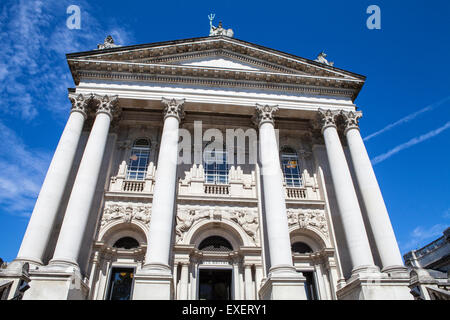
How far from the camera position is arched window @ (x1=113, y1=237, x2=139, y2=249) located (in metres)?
15.3

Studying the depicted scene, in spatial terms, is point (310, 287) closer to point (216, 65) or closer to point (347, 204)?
point (347, 204)

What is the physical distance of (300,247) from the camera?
53.2 ft

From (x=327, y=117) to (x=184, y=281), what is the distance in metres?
11.2

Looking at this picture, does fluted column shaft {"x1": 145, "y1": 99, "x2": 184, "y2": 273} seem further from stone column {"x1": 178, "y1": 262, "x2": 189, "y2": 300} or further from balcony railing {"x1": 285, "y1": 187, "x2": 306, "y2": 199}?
balcony railing {"x1": 285, "y1": 187, "x2": 306, "y2": 199}

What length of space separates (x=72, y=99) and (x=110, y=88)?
1967 millimetres

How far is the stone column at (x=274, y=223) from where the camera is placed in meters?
11.8

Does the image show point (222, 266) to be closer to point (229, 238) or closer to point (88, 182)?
point (229, 238)

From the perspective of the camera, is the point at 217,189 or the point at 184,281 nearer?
the point at 184,281

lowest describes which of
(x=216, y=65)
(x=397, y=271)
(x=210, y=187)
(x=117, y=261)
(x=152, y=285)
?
(x=152, y=285)

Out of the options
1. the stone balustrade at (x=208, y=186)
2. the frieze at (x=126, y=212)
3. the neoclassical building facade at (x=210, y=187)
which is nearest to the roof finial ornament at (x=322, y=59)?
the neoclassical building facade at (x=210, y=187)

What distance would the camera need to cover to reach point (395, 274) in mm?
12578

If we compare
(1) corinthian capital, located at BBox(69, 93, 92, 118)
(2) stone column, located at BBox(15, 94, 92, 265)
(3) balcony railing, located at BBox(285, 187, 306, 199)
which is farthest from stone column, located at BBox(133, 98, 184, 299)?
(3) balcony railing, located at BBox(285, 187, 306, 199)

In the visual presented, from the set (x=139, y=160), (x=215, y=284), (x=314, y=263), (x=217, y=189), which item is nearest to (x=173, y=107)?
(x=139, y=160)

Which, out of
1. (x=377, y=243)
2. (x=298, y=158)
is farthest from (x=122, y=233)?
(x=377, y=243)
